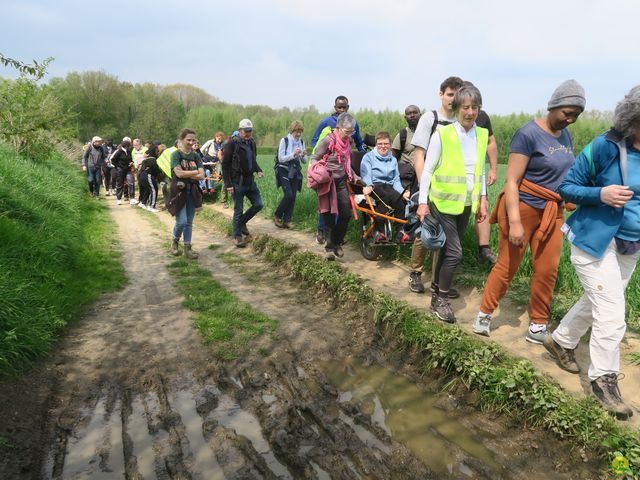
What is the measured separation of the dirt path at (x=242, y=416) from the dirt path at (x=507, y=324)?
68 cm

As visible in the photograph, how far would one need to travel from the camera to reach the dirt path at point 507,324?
3.41 m

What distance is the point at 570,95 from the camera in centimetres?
333

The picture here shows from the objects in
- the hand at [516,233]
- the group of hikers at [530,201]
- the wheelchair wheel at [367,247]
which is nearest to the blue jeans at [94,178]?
the group of hikers at [530,201]

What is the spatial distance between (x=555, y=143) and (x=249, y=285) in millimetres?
3884

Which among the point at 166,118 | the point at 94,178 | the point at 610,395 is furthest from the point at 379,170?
the point at 166,118

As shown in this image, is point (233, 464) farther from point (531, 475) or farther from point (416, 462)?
point (531, 475)

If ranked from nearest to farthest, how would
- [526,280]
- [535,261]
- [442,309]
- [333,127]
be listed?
[535,261] → [442,309] → [526,280] → [333,127]

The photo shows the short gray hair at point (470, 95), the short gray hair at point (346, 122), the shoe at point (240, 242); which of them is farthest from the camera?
the shoe at point (240, 242)

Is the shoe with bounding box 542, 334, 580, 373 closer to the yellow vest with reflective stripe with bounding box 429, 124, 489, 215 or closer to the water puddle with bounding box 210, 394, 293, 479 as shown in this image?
the yellow vest with reflective stripe with bounding box 429, 124, 489, 215

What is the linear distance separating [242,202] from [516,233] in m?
5.30

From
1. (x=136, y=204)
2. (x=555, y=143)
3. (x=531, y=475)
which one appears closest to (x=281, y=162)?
(x=555, y=143)

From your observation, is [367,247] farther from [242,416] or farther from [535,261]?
[242,416]

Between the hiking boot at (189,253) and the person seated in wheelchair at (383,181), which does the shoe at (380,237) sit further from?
the hiking boot at (189,253)

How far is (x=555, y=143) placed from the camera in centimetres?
360
